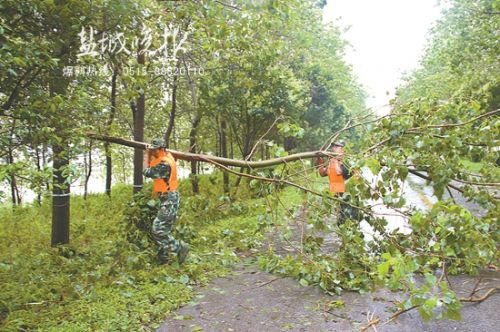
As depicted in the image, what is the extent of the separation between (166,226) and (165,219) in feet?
0.38

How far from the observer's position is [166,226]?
20.4 ft

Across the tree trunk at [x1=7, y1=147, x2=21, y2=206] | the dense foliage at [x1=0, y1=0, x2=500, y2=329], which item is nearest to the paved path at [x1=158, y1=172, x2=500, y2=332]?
the dense foliage at [x1=0, y1=0, x2=500, y2=329]

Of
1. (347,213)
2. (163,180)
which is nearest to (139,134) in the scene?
(163,180)

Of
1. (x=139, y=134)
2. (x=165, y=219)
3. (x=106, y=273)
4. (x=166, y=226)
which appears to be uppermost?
(x=139, y=134)

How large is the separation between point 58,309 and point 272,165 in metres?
3.33

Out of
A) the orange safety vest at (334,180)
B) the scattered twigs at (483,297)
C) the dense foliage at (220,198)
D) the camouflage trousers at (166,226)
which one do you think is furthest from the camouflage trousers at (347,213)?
the camouflage trousers at (166,226)

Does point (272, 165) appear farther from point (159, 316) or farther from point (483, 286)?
point (483, 286)

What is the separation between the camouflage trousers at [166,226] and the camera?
20.3 ft

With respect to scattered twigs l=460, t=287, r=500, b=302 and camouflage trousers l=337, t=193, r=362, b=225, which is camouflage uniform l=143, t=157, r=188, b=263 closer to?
camouflage trousers l=337, t=193, r=362, b=225

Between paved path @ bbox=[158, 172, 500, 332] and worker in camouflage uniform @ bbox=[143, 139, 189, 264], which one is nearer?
paved path @ bbox=[158, 172, 500, 332]

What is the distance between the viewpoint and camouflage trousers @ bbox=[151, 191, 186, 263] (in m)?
6.18

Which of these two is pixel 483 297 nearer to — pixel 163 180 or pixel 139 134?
pixel 163 180

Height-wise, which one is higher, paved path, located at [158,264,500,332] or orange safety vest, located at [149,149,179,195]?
orange safety vest, located at [149,149,179,195]

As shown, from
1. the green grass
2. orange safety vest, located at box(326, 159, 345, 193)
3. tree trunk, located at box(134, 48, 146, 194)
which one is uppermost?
tree trunk, located at box(134, 48, 146, 194)
